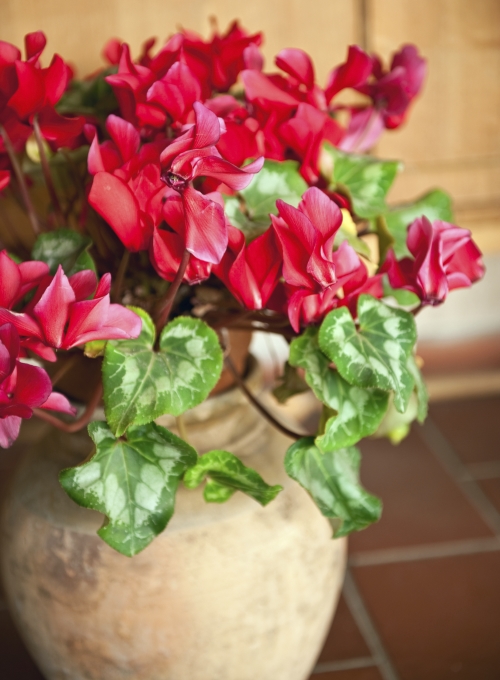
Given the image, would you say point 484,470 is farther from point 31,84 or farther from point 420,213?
point 31,84

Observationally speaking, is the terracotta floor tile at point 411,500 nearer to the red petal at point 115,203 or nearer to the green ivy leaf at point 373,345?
the green ivy leaf at point 373,345

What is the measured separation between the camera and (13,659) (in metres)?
0.92

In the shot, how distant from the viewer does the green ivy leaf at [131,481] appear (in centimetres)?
51

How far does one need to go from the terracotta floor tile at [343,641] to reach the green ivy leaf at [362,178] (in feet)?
1.91

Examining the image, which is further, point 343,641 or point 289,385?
point 343,641

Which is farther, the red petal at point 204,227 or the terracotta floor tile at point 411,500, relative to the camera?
the terracotta floor tile at point 411,500

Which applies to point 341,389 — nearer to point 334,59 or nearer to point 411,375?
point 411,375

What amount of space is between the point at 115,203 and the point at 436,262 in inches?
8.8

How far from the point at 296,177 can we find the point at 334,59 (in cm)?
68

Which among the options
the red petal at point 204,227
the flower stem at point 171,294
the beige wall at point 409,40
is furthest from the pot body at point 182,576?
the beige wall at point 409,40

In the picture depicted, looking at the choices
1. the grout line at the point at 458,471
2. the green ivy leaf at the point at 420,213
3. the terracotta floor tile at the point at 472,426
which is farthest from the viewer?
the terracotta floor tile at the point at 472,426

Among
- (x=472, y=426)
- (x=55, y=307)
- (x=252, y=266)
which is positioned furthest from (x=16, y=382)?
(x=472, y=426)

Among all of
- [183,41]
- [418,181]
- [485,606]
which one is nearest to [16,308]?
[183,41]

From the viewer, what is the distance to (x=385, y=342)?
530 mm
